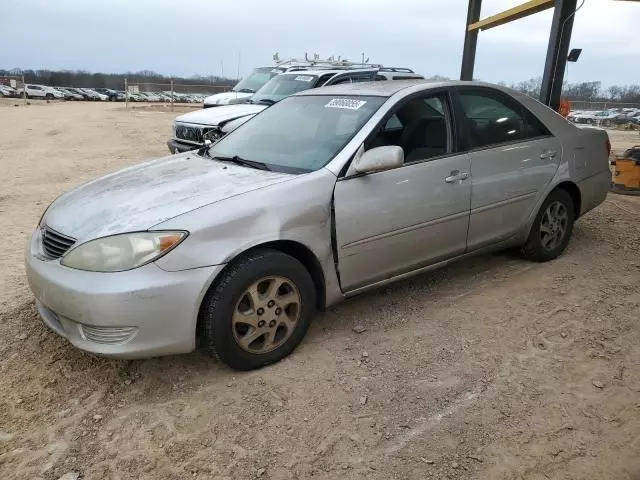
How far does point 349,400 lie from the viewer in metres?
2.78

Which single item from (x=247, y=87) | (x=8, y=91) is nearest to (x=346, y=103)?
(x=247, y=87)

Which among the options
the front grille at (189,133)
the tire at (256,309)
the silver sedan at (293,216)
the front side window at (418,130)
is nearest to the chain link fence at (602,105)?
the front grille at (189,133)

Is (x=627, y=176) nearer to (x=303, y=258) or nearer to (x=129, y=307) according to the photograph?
(x=303, y=258)

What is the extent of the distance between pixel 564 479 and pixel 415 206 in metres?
1.79

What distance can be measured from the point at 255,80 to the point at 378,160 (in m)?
9.89

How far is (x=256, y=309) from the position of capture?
293cm

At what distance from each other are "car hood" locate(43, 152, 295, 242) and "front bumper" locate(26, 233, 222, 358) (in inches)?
9.8

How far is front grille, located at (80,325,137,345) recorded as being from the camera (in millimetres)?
2648

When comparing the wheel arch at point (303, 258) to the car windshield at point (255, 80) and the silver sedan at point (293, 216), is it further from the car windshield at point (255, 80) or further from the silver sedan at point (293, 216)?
the car windshield at point (255, 80)

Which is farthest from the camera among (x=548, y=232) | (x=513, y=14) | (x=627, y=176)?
(x=513, y=14)

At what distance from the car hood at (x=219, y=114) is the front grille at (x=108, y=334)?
605 centimetres

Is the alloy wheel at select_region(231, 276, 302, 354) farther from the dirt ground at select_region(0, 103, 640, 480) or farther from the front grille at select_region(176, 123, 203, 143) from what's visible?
the front grille at select_region(176, 123, 203, 143)

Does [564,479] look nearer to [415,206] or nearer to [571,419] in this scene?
[571,419]

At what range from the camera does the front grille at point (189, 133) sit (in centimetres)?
841
